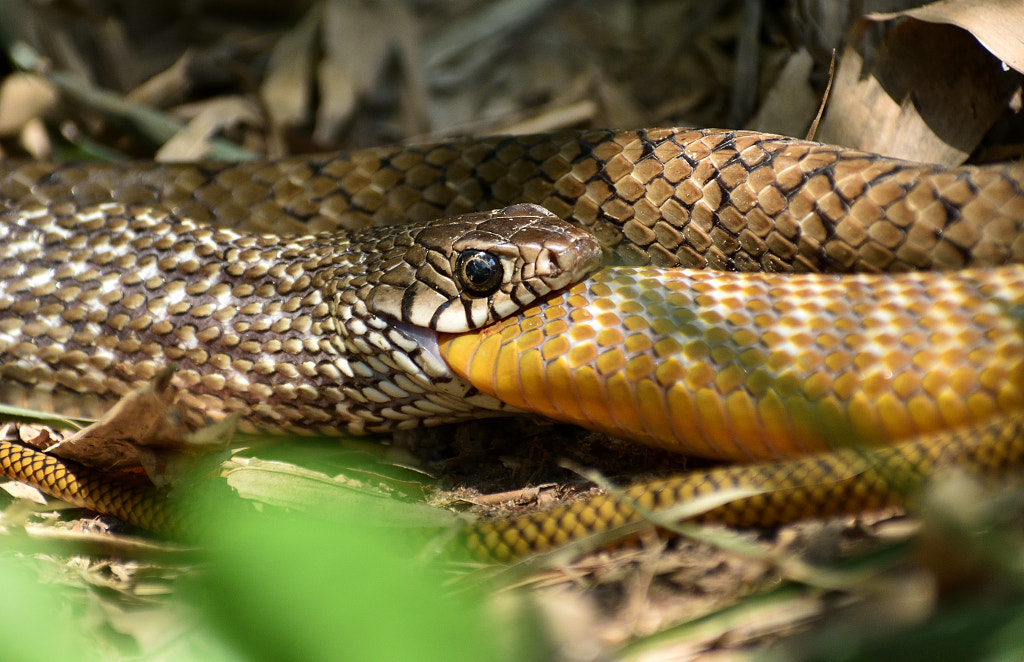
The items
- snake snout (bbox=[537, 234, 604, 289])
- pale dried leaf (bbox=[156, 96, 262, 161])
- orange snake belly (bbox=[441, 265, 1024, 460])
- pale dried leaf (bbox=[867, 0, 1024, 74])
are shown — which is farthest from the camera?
pale dried leaf (bbox=[156, 96, 262, 161])

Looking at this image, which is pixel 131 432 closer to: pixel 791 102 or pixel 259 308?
pixel 259 308

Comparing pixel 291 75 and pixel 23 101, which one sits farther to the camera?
pixel 291 75

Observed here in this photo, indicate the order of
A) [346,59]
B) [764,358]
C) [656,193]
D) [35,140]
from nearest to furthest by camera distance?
[764,358] → [656,193] → [35,140] → [346,59]

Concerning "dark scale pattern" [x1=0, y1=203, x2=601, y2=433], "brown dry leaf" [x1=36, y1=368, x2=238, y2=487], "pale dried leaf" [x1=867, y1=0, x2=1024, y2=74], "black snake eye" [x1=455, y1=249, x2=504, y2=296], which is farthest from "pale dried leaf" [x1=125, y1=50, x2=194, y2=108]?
"pale dried leaf" [x1=867, y1=0, x2=1024, y2=74]

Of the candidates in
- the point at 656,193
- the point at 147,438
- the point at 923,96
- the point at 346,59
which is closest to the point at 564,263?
the point at 656,193

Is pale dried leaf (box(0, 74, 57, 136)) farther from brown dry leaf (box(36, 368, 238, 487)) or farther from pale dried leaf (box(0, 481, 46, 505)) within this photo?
brown dry leaf (box(36, 368, 238, 487))

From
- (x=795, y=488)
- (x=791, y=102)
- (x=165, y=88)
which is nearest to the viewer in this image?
(x=795, y=488)

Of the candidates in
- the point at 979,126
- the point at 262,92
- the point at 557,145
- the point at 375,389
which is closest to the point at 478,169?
the point at 557,145
